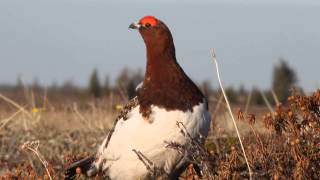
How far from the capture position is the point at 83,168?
6.09 metres

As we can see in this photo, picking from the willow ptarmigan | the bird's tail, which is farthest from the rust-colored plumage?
the bird's tail

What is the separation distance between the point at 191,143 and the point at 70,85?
138 ft

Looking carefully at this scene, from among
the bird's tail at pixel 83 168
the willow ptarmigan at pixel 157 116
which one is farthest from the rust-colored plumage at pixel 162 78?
the bird's tail at pixel 83 168

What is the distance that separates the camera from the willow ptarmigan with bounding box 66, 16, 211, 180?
514 cm

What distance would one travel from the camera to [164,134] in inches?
202

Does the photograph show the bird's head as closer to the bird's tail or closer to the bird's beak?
the bird's beak

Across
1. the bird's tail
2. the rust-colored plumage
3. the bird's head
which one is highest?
the bird's head

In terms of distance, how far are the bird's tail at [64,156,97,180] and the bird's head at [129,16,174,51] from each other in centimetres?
110

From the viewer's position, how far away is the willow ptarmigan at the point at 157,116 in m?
5.14

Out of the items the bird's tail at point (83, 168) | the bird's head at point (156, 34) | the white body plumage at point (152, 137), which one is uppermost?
the bird's head at point (156, 34)

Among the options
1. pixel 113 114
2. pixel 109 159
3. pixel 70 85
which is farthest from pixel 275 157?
pixel 70 85

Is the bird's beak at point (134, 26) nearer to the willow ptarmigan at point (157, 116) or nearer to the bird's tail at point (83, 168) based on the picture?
the willow ptarmigan at point (157, 116)

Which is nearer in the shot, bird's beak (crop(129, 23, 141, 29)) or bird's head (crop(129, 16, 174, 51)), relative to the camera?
bird's head (crop(129, 16, 174, 51))

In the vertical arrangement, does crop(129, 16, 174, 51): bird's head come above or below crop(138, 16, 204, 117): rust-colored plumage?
above
